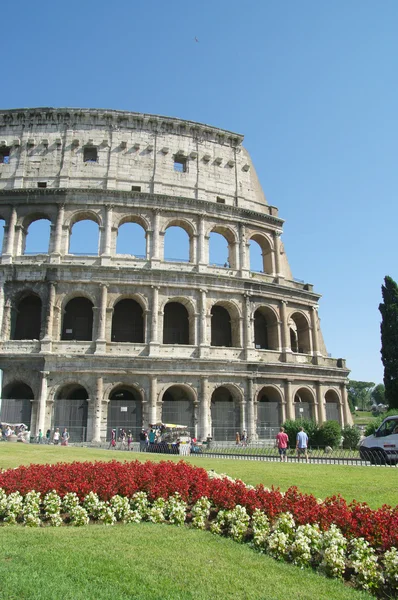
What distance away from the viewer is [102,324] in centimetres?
2666

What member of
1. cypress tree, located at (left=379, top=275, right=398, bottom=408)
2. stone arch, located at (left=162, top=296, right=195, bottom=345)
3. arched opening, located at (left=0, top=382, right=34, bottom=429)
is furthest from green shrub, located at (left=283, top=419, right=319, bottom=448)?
arched opening, located at (left=0, top=382, right=34, bottom=429)

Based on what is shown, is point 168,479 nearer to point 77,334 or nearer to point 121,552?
point 121,552

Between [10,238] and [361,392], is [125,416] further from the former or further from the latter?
[361,392]

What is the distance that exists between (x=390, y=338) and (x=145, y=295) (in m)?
18.2

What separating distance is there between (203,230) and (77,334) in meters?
10.4

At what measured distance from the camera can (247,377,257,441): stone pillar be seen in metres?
27.5

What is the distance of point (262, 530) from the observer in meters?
7.20

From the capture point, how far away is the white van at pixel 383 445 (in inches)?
699

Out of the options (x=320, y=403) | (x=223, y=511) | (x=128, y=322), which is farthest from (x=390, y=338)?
(x=223, y=511)

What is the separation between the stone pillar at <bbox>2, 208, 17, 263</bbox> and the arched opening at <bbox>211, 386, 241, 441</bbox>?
49.7 feet

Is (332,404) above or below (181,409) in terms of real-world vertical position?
above

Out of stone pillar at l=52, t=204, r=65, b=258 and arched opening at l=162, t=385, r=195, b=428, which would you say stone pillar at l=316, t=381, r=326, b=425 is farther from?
stone pillar at l=52, t=204, r=65, b=258

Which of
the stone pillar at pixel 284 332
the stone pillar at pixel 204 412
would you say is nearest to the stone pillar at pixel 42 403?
the stone pillar at pixel 204 412

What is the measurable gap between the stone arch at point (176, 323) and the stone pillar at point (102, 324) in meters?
4.01
